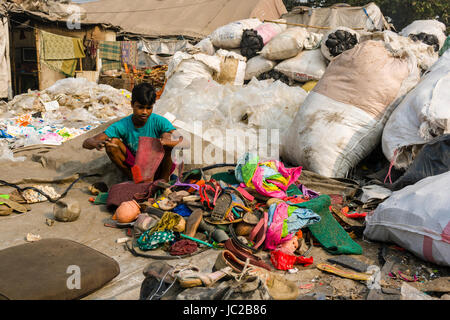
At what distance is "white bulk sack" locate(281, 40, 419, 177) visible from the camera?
3.10 m

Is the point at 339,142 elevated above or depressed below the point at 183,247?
above

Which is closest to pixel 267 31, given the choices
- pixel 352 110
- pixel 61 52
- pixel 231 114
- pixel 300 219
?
pixel 231 114

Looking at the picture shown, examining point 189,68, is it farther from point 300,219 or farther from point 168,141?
point 300,219

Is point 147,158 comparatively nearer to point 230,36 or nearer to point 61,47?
point 230,36

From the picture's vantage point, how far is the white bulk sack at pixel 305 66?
198 inches

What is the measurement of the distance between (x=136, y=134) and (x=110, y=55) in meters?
8.76

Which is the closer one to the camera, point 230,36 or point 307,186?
point 307,186

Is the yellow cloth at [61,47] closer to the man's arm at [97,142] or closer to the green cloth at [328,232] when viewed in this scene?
the man's arm at [97,142]

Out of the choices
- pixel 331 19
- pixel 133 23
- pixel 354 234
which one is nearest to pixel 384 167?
pixel 354 234

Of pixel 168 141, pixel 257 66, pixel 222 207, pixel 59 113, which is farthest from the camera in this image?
pixel 59 113

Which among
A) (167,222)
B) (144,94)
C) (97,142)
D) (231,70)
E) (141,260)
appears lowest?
(141,260)

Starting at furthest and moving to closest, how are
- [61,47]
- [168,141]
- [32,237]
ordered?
[61,47] < [168,141] < [32,237]

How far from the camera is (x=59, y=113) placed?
6.25 metres
